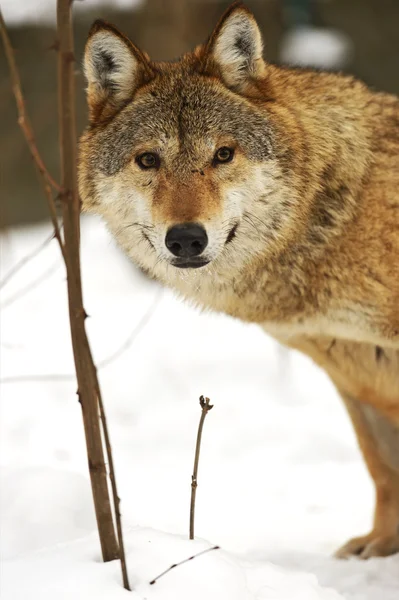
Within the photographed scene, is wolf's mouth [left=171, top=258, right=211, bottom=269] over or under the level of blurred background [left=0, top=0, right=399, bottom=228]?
under

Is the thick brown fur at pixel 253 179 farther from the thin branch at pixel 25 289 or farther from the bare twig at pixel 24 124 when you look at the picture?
the bare twig at pixel 24 124

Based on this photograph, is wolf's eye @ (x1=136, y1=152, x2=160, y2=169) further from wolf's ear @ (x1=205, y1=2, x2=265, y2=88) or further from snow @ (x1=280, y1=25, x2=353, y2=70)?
snow @ (x1=280, y1=25, x2=353, y2=70)

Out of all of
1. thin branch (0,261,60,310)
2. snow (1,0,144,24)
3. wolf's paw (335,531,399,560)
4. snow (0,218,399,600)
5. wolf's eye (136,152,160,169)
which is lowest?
wolf's paw (335,531,399,560)

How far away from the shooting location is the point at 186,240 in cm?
269

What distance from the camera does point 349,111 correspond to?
3275 mm

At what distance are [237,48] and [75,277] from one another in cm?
142

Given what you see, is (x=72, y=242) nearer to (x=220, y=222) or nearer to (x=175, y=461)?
(x=220, y=222)

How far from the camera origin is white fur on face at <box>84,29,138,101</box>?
298cm

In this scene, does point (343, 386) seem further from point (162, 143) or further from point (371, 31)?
point (371, 31)

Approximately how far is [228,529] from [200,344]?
2712mm

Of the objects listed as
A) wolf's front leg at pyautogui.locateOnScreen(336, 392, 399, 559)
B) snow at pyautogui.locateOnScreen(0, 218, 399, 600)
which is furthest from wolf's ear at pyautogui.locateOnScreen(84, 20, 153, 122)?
wolf's front leg at pyautogui.locateOnScreen(336, 392, 399, 559)

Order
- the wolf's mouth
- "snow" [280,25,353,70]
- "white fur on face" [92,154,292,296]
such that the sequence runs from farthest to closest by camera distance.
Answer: "snow" [280,25,353,70], "white fur on face" [92,154,292,296], the wolf's mouth

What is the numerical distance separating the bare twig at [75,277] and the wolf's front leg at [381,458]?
1849 millimetres

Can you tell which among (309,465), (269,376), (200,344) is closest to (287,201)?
(309,465)
